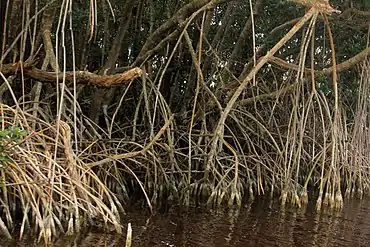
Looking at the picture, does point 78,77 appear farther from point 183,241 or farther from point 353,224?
point 353,224

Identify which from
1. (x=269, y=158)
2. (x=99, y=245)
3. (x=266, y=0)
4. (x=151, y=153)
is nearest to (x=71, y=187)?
(x=99, y=245)

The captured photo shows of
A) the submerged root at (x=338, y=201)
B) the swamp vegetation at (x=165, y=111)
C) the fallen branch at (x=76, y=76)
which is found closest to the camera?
the swamp vegetation at (x=165, y=111)

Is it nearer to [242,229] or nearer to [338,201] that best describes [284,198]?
[338,201]

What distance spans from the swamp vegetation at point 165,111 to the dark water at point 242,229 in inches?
8.7

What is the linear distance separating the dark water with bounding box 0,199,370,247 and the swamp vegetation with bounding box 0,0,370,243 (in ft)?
0.72

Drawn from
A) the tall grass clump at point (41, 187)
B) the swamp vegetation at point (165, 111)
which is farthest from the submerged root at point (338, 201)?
the tall grass clump at point (41, 187)

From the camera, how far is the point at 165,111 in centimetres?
666

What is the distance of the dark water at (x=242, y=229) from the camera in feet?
15.2

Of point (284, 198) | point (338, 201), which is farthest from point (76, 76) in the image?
point (338, 201)

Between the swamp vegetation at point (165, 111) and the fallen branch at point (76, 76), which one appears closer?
the swamp vegetation at point (165, 111)

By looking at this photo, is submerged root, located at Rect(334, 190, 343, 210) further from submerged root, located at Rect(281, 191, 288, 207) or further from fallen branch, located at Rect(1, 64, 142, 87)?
fallen branch, located at Rect(1, 64, 142, 87)

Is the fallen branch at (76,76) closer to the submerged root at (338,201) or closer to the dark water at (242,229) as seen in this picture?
the dark water at (242,229)

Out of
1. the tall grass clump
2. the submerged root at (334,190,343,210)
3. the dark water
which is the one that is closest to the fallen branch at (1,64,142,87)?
the tall grass clump

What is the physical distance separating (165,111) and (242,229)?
6.12 feet
